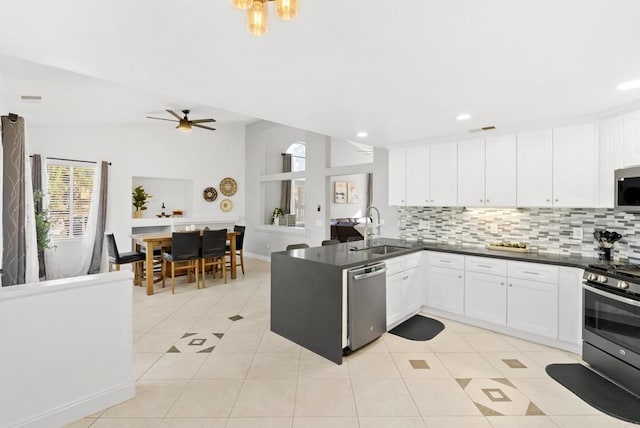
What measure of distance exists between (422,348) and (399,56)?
2.61m

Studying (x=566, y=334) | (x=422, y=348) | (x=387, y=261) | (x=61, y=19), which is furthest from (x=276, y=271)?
(x=566, y=334)

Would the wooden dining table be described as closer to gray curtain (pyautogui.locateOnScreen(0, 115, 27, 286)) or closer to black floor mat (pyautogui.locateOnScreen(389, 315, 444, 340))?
gray curtain (pyautogui.locateOnScreen(0, 115, 27, 286))

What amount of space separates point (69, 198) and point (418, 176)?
6182 millimetres

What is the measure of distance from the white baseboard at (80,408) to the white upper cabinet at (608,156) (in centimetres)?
444

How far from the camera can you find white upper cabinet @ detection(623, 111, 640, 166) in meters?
2.72

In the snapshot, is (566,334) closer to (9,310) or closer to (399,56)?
(399,56)

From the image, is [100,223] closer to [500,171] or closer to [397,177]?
[397,177]

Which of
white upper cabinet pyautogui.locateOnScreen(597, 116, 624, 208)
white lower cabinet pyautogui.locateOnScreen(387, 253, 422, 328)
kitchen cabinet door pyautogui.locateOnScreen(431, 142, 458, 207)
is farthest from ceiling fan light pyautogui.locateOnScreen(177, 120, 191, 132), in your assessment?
white upper cabinet pyautogui.locateOnScreen(597, 116, 624, 208)

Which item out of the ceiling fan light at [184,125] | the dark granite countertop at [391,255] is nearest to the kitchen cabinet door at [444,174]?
the dark granite countertop at [391,255]

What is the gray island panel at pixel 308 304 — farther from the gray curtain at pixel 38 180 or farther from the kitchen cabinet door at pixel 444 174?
the gray curtain at pixel 38 180

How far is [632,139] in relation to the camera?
2.77 m

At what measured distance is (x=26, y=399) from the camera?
1.79 m

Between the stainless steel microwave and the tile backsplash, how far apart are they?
41 centimetres

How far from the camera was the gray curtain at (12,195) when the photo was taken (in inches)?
93.1
